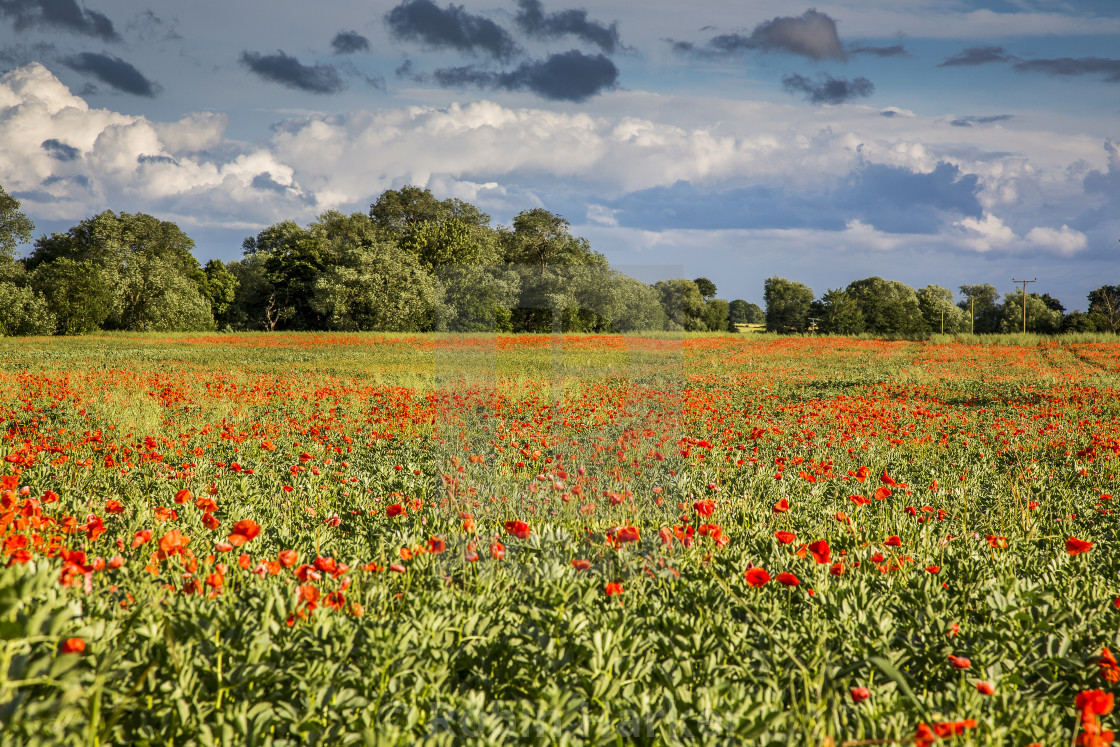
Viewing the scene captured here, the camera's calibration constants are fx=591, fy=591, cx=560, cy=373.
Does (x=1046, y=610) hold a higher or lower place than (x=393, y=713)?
higher

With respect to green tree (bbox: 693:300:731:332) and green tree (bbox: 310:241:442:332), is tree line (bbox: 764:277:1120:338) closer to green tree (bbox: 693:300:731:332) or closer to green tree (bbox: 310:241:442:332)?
green tree (bbox: 693:300:731:332)

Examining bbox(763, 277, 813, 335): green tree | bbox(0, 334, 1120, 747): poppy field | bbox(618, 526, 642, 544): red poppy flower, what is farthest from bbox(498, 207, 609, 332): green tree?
bbox(763, 277, 813, 335): green tree

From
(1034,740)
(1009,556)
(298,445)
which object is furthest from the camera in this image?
(298,445)

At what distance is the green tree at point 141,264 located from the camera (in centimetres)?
4616

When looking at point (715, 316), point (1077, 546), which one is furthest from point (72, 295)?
point (715, 316)

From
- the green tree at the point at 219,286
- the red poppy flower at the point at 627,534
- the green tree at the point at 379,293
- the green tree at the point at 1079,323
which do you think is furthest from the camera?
the green tree at the point at 1079,323

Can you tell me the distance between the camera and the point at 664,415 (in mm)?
10828

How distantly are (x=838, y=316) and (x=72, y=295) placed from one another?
230 feet

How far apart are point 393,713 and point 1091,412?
45.6ft

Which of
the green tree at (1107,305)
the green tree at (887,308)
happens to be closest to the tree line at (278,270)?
the green tree at (887,308)

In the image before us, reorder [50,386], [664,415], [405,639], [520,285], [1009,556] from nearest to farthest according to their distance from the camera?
[405,639]
[1009,556]
[520,285]
[664,415]
[50,386]

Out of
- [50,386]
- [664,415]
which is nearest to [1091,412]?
[664,415]

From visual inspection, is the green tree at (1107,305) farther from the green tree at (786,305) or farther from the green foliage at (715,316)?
the green foliage at (715,316)

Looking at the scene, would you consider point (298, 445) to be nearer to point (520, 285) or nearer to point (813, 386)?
point (520, 285)
